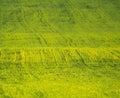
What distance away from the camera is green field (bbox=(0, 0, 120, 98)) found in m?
11.5

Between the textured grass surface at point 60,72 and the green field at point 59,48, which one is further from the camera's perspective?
the green field at point 59,48

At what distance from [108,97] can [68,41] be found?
20.4 ft

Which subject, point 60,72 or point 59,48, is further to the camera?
point 59,48

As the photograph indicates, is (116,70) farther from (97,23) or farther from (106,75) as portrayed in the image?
(97,23)

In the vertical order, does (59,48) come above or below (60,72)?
below

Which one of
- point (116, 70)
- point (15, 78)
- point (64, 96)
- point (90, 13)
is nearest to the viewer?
point (64, 96)

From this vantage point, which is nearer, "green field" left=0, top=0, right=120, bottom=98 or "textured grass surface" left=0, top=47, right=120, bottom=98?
"textured grass surface" left=0, top=47, right=120, bottom=98

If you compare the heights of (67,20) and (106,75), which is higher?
(106,75)

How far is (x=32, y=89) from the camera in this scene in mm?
11203

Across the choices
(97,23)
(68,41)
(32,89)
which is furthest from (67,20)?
(32,89)

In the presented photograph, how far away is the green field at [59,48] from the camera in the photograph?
11.5 metres

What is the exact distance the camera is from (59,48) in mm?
15242

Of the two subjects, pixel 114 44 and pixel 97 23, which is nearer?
pixel 114 44

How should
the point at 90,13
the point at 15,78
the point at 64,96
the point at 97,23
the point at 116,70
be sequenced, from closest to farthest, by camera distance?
the point at 64,96 < the point at 15,78 < the point at 116,70 < the point at 97,23 < the point at 90,13
